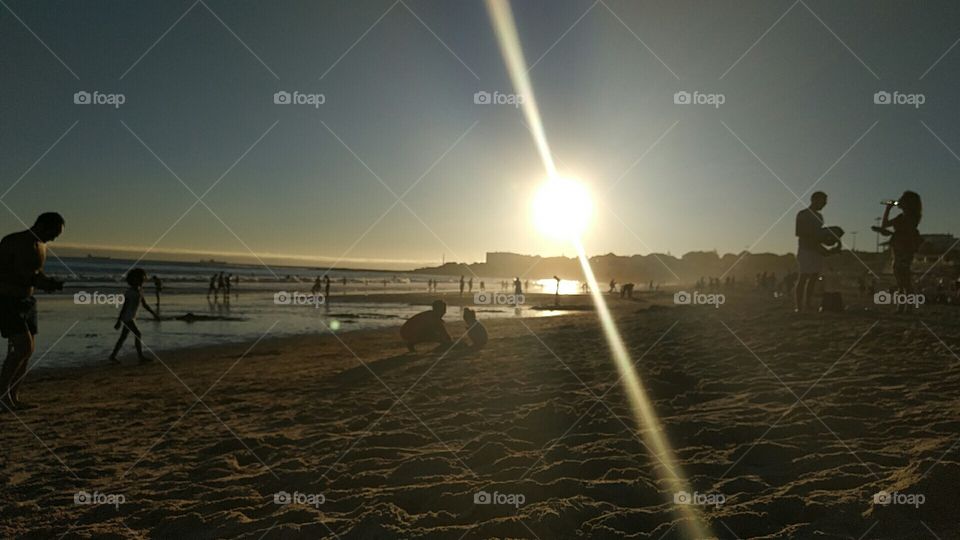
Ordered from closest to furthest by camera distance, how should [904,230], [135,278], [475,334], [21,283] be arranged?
[21,283], [904,230], [135,278], [475,334]

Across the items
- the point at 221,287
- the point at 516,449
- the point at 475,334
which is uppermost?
the point at 221,287

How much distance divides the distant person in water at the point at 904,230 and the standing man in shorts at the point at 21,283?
15.5 meters

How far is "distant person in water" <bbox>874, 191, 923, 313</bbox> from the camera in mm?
11141

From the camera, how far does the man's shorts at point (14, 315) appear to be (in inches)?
273

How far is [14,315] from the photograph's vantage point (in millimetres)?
7008

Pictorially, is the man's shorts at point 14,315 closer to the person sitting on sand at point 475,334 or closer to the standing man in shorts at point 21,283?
the standing man in shorts at point 21,283

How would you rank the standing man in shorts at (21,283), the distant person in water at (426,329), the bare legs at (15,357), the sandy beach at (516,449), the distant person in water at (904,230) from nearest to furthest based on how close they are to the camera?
1. the sandy beach at (516,449)
2. the standing man in shorts at (21,283)
3. the bare legs at (15,357)
4. the distant person in water at (904,230)
5. the distant person in water at (426,329)

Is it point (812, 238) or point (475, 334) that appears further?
point (475, 334)

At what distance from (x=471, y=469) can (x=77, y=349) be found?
15.0 metres

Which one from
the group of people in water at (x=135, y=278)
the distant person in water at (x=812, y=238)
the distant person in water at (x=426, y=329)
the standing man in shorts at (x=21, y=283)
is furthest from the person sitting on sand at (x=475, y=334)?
the standing man in shorts at (x=21, y=283)

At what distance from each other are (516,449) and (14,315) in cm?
711

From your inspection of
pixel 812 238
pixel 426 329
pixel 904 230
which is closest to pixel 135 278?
pixel 426 329

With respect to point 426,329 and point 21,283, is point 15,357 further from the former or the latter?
point 426,329

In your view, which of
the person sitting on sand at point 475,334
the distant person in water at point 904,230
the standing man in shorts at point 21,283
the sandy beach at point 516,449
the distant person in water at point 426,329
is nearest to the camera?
the sandy beach at point 516,449
